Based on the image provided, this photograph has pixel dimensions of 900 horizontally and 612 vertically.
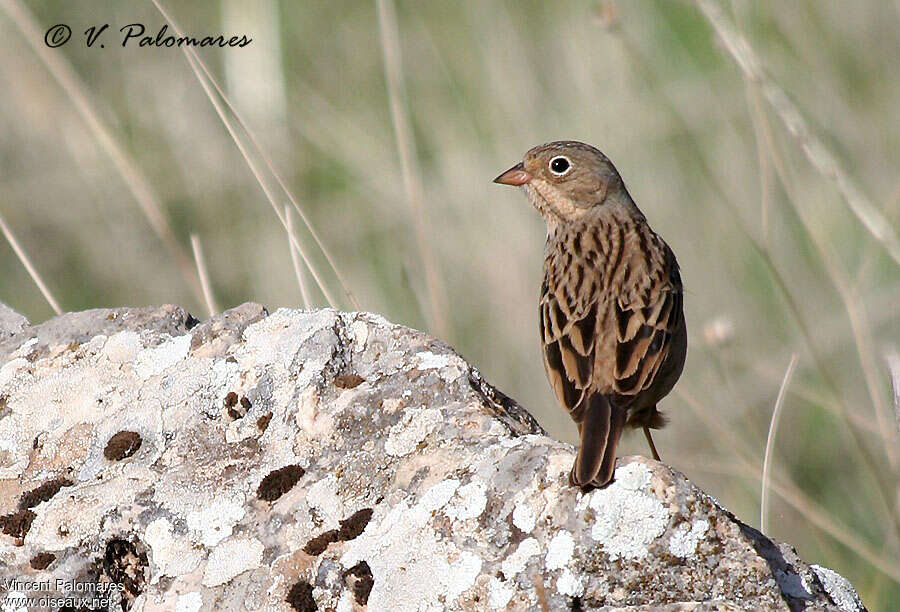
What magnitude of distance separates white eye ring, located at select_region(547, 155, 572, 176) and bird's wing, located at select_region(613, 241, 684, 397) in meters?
0.94

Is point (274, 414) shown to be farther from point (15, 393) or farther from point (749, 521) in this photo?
point (749, 521)

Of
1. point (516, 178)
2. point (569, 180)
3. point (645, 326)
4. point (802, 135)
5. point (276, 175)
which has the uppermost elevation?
point (276, 175)

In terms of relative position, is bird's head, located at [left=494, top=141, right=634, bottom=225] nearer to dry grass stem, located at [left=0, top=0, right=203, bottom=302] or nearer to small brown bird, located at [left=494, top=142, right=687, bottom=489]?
small brown bird, located at [left=494, top=142, right=687, bottom=489]

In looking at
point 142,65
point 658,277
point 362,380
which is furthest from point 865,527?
point 142,65

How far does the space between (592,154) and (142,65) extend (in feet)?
14.0

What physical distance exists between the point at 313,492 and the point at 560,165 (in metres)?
2.75

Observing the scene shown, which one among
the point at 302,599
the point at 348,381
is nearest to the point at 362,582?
Result: the point at 302,599

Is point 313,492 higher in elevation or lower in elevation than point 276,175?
lower

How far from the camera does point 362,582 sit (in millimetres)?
2953

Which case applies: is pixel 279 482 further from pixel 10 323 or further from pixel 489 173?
pixel 489 173

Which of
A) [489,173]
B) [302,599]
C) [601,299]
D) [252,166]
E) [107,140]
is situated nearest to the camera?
[302,599]

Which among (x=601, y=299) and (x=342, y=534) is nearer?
(x=342, y=534)

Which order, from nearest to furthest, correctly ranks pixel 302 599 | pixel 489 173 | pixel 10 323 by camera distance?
pixel 302 599 → pixel 10 323 → pixel 489 173

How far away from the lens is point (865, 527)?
5.75m
